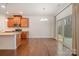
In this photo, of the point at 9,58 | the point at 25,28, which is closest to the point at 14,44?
the point at 9,58

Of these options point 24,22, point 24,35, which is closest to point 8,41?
point 24,35

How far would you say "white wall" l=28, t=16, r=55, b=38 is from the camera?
45.1 feet

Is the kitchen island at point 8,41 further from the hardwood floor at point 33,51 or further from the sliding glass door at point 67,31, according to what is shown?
the sliding glass door at point 67,31

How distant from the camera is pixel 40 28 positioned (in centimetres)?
1393

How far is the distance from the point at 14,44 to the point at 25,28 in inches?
273

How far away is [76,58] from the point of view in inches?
48.5

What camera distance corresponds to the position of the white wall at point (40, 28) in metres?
13.8

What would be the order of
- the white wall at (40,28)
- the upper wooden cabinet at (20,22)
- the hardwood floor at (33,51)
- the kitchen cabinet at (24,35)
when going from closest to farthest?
the hardwood floor at (33,51)
the kitchen cabinet at (24,35)
the upper wooden cabinet at (20,22)
the white wall at (40,28)

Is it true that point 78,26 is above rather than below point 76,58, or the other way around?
above

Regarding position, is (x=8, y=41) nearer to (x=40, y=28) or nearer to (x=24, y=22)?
(x=24, y=22)

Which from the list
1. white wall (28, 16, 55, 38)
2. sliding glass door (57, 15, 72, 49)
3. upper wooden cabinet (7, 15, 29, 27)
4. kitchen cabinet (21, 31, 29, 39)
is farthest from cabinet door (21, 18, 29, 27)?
sliding glass door (57, 15, 72, 49)

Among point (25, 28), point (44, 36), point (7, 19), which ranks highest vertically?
point (7, 19)

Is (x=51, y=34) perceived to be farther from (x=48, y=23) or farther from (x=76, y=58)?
(x=76, y=58)

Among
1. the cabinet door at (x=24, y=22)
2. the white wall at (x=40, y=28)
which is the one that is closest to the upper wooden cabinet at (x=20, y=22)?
the cabinet door at (x=24, y=22)
